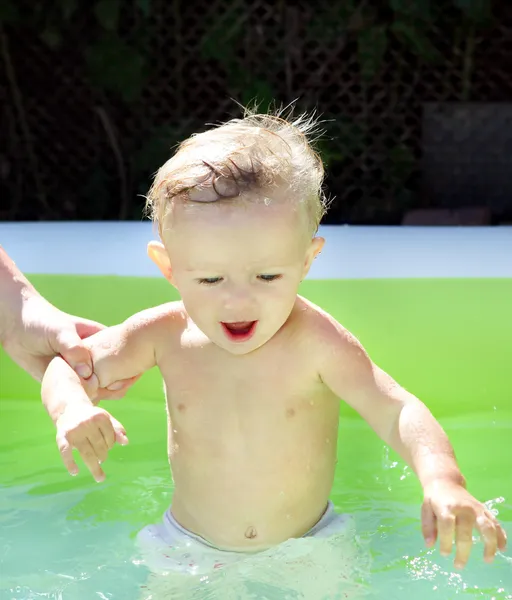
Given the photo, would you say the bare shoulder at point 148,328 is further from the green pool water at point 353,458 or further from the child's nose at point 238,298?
the green pool water at point 353,458

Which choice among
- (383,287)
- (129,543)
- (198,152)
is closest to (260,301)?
(198,152)

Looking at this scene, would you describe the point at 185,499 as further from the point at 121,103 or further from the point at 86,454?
the point at 121,103

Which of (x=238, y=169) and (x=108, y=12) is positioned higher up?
(x=238, y=169)

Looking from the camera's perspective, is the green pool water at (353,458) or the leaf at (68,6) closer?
the green pool water at (353,458)

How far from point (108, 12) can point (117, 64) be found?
309 mm

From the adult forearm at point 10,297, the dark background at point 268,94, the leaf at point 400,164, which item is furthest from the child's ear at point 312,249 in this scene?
the leaf at point 400,164

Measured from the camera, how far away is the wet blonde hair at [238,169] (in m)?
1.57

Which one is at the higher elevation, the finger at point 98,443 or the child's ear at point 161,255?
the child's ear at point 161,255

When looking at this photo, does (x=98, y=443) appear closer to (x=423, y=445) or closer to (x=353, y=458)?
(x=423, y=445)

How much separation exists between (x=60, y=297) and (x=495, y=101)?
3.85 meters

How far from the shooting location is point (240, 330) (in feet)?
5.40

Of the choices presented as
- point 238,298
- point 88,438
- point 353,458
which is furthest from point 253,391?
point 353,458

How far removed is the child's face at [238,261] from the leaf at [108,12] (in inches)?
174

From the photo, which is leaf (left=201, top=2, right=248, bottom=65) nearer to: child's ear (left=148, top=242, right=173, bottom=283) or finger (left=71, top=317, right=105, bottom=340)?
finger (left=71, top=317, right=105, bottom=340)
